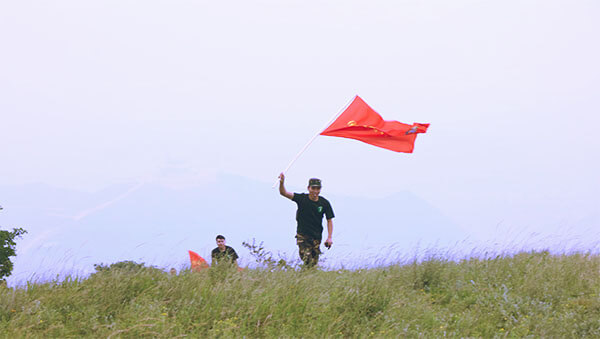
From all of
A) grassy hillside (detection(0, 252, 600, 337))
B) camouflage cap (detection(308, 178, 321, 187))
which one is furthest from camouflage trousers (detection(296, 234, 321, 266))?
grassy hillside (detection(0, 252, 600, 337))

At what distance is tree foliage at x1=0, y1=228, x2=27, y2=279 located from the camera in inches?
657

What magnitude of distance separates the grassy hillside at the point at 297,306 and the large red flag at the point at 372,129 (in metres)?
2.45

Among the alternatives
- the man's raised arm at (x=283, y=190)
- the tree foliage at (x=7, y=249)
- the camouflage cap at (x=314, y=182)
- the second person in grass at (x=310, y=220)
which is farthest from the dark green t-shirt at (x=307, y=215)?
the tree foliage at (x=7, y=249)

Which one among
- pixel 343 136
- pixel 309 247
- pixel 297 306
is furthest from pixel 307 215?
pixel 297 306

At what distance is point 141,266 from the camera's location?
25.6 ft

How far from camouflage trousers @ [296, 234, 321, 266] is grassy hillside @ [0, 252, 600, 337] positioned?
108cm

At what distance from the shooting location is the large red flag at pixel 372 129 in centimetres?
1014

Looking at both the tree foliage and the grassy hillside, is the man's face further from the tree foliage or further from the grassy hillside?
the tree foliage

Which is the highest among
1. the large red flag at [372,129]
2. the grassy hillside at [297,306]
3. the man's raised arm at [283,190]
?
the large red flag at [372,129]

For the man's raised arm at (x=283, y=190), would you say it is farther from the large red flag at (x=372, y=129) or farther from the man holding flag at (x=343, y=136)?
the large red flag at (x=372, y=129)

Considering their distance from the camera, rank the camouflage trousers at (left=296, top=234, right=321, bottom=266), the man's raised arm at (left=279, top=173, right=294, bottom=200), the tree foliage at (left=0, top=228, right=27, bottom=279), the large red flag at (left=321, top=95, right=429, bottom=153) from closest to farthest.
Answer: the man's raised arm at (left=279, top=173, right=294, bottom=200)
the camouflage trousers at (left=296, top=234, right=321, bottom=266)
the large red flag at (left=321, top=95, right=429, bottom=153)
the tree foliage at (left=0, top=228, right=27, bottom=279)

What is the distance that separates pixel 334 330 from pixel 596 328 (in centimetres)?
370

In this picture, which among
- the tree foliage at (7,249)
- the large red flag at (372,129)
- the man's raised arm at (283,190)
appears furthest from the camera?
the tree foliage at (7,249)

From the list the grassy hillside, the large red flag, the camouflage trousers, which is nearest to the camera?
the grassy hillside
